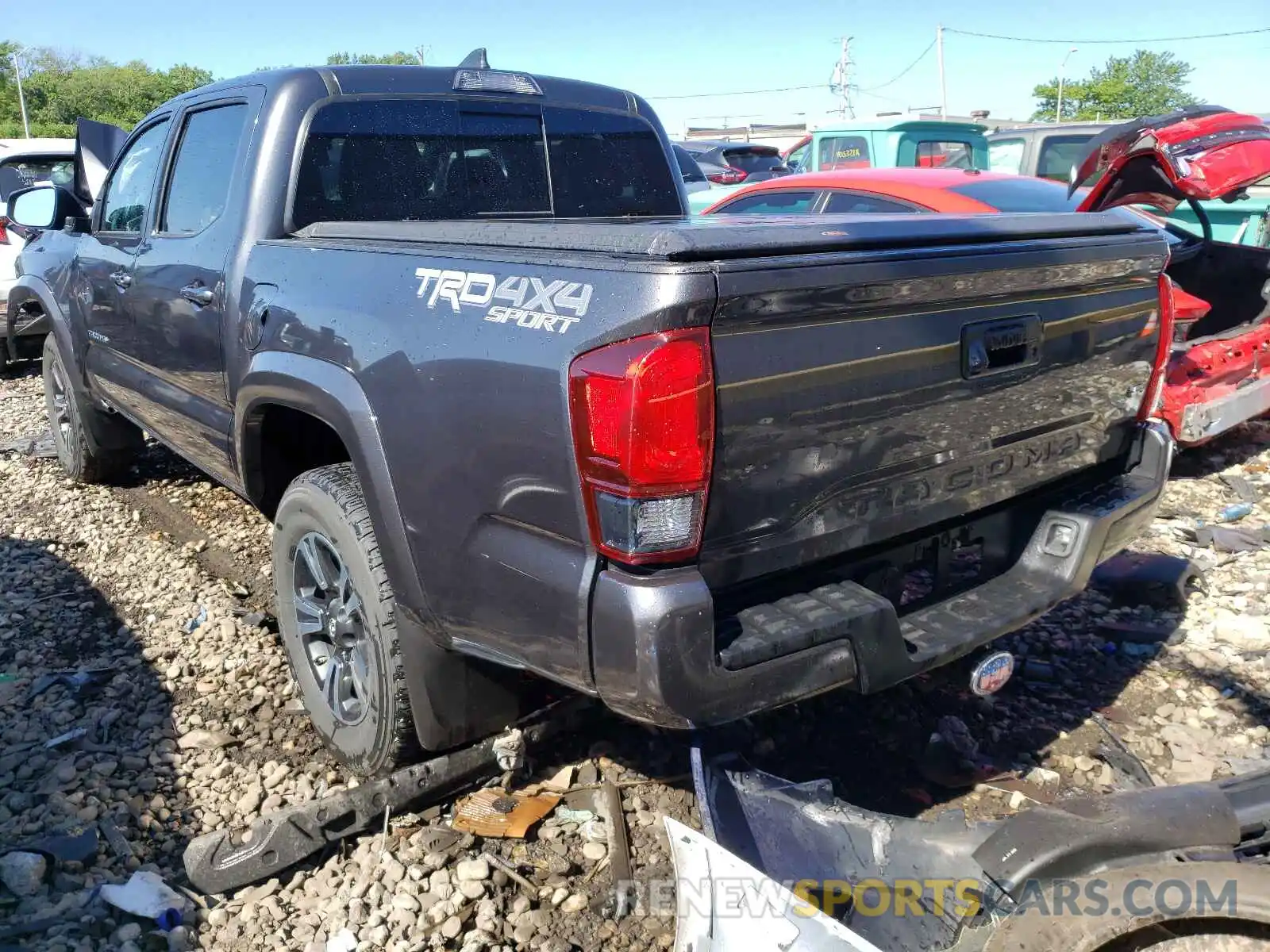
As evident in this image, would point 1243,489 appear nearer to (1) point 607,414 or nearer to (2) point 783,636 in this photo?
(2) point 783,636

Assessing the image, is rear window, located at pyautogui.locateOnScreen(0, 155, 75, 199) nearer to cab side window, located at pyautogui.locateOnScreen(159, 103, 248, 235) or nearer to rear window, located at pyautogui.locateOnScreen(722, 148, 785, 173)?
cab side window, located at pyautogui.locateOnScreen(159, 103, 248, 235)

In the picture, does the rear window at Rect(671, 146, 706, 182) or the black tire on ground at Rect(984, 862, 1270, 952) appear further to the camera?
the rear window at Rect(671, 146, 706, 182)

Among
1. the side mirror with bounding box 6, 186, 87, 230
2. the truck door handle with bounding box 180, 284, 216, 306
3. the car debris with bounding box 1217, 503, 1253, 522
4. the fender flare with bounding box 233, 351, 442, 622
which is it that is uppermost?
A: the side mirror with bounding box 6, 186, 87, 230

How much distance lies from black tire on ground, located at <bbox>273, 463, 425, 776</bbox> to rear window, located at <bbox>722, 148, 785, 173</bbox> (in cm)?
1285

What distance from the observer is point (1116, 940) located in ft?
5.40

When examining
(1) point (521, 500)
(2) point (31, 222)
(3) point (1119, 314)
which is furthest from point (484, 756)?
(2) point (31, 222)

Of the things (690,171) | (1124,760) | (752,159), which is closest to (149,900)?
(1124,760)

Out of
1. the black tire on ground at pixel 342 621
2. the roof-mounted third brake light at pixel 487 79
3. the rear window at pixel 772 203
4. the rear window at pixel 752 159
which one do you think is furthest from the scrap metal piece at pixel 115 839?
the rear window at pixel 752 159

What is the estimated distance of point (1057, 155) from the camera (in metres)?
10.7

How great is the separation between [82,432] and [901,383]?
15.6 ft

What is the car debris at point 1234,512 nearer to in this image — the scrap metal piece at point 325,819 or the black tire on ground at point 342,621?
the scrap metal piece at point 325,819

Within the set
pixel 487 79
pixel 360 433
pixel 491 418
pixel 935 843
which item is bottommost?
pixel 935 843

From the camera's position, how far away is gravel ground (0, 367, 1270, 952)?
2.52 metres

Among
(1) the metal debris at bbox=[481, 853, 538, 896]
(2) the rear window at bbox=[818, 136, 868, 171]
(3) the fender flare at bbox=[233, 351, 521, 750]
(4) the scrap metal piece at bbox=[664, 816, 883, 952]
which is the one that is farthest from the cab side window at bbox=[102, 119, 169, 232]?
(2) the rear window at bbox=[818, 136, 868, 171]
